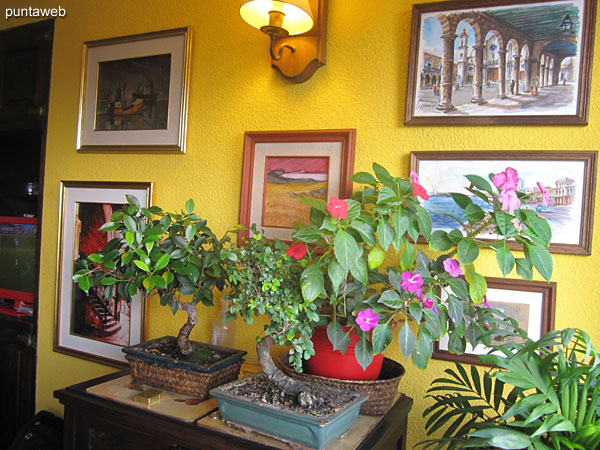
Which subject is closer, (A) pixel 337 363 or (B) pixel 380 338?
(B) pixel 380 338

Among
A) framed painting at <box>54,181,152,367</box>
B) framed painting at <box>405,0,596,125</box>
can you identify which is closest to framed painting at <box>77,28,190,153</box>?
framed painting at <box>54,181,152,367</box>

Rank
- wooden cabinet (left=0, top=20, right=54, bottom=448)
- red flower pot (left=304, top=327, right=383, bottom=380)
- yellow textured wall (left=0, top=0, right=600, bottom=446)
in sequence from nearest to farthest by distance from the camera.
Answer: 1. red flower pot (left=304, top=327, right=383, bottom=380)
2. yellow textured wall (left=0, top=0, right=600, bottom=446)
3. wooden cabinet (left=0, top=20, right=54, bottom=448)

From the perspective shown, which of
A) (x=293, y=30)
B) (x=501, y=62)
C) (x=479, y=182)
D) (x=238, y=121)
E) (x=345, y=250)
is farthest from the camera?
(x=238, y=121)

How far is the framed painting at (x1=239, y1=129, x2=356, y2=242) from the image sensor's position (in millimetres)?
1611

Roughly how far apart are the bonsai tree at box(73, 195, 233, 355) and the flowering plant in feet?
1.05

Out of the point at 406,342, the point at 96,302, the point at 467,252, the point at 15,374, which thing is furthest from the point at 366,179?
the point at 15,374

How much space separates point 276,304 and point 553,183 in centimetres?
87

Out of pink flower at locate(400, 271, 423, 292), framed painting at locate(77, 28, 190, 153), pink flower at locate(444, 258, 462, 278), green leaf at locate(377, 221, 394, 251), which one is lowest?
pink flower at locate(400, 271, 423, 292)

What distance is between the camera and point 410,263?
121 centimetres

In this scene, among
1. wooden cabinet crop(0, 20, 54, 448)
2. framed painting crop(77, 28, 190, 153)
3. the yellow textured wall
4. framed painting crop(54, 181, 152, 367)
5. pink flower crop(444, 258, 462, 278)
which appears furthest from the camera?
wooden cabinet crop(0, 20, 54, 448)

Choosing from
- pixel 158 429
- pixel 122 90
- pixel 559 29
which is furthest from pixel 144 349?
pixel 559 29

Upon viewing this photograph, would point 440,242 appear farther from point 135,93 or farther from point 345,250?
point 135,93

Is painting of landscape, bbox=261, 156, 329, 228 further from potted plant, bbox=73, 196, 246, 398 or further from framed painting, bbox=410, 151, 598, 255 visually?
framed painting, bbox=410, 151, 598, 255

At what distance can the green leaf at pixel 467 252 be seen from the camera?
43.9 inches
